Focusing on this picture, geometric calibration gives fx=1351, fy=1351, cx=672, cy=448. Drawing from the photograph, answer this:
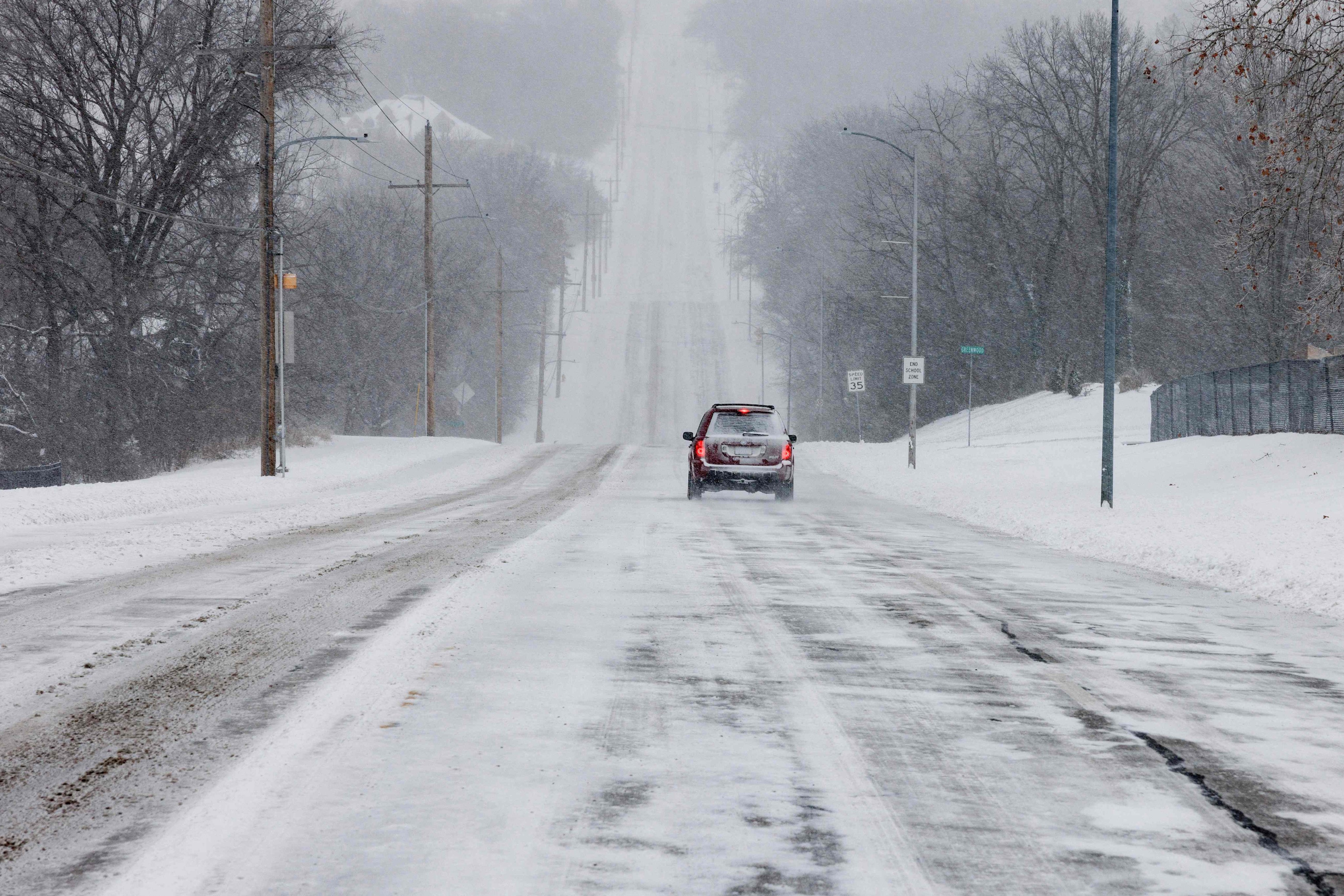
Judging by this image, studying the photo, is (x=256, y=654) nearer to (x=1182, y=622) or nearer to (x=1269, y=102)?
(x=1182, y=622)

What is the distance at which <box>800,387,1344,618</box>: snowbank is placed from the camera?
13656 mm

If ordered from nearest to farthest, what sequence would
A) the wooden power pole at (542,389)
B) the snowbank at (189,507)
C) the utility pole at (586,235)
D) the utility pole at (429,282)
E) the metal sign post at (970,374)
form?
the snowbank at (189,507)
the metal sign post at (970,374)
the utility pole at (429,282)
the wooden power pole at (542,389)
the utility pole at (586,235)

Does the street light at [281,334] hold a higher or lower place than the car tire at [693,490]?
higher

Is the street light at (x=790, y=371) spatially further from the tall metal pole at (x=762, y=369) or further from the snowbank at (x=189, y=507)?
the snowbank at (x=189, y=507)

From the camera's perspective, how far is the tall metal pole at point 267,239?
1101 inches

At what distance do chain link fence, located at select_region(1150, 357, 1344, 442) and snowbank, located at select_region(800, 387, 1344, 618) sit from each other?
0.57 metres

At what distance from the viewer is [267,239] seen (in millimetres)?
28656

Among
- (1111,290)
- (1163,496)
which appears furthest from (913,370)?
(1111,290)

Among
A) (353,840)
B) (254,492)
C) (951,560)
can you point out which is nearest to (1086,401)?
(254,492)

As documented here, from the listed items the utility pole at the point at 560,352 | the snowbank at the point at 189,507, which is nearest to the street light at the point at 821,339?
the utility pole at the point at 560,352

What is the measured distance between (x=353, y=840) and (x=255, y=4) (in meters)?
34.8

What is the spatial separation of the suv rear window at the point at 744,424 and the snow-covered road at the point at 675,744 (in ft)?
41.0

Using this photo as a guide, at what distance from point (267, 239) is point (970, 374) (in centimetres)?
2575

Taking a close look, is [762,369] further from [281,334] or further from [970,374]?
[281,334]
